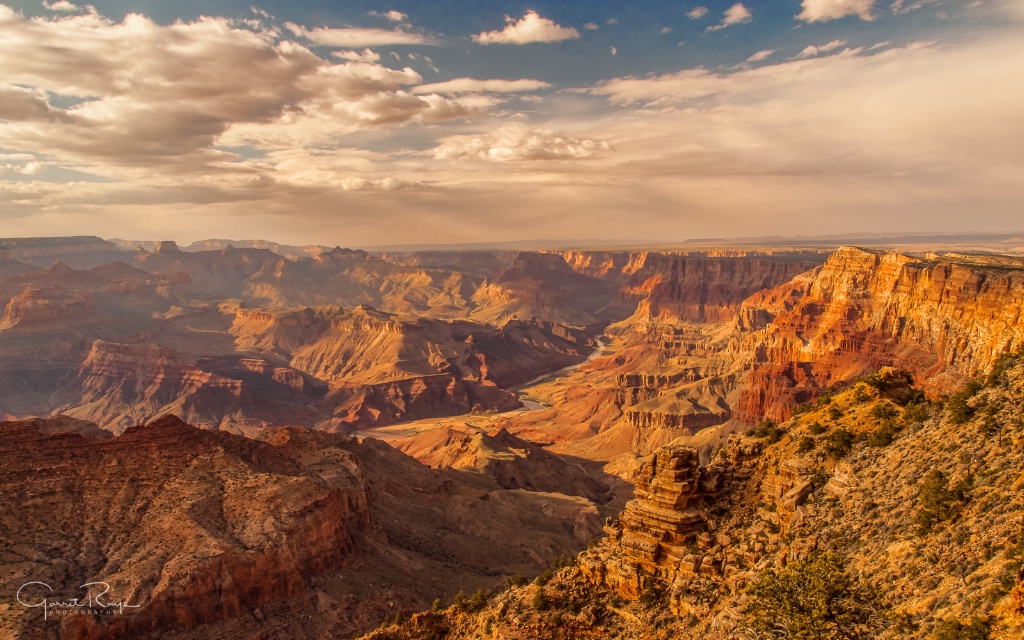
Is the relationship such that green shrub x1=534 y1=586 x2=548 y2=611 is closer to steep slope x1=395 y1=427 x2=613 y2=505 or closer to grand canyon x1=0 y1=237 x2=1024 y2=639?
grand canyon x1=0 y1=237 x2=1024 y2=639

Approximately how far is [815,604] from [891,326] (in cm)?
12238

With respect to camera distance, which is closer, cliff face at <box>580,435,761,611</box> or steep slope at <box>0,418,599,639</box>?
cliff face at <box>580,435,761,611</box>

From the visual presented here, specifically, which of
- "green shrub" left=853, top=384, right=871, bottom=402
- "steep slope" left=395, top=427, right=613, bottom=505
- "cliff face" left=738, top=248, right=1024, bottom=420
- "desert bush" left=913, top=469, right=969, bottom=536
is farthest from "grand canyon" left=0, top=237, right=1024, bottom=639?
"steep slope" left=395, top=427, right=613, bottom=505

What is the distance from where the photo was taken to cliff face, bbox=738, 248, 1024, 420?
99.5 meters

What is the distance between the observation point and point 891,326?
126 m

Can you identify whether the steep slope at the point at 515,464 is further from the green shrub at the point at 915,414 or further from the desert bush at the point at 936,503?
the desert bush at the point at 936,503

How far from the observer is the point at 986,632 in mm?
15766

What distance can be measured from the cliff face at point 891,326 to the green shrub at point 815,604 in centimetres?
8112

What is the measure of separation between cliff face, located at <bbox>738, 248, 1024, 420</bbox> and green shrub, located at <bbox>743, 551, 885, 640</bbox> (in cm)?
8112

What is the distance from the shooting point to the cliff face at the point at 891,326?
9950cm

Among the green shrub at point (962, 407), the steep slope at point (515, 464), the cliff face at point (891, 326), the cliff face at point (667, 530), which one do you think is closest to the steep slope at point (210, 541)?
the cliff face at point (667, 530)

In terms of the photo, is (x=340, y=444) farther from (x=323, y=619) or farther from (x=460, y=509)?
(x=323, y=619)

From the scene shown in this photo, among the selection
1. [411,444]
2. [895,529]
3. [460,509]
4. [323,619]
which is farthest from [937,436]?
[411,444]

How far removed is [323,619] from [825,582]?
47.9 meters
